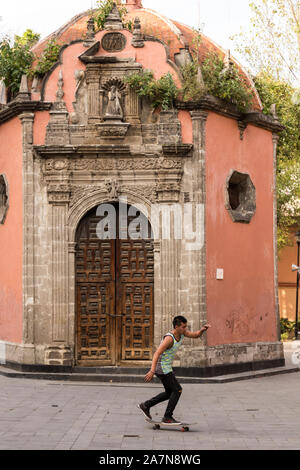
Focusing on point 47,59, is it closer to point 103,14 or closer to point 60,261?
point 103,14

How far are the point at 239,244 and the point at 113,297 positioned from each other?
3132mm

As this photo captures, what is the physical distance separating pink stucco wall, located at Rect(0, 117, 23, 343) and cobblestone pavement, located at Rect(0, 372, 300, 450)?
5.63 ft

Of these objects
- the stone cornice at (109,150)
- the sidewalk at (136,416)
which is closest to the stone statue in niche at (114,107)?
the stone cornice at (109,150)

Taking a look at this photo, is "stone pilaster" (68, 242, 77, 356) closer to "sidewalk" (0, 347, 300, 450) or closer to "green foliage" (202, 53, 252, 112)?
"sidewalk" (0, 347, 300, 450)

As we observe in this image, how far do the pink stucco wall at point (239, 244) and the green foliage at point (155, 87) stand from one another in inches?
39.9

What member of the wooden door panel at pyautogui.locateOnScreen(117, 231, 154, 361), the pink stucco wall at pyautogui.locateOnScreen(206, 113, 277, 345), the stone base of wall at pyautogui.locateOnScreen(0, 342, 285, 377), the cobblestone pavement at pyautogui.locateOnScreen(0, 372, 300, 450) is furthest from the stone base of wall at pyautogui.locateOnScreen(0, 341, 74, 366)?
the pink stucco wall at pyautogui.locateOnScreen(206, 113, 277, 345)

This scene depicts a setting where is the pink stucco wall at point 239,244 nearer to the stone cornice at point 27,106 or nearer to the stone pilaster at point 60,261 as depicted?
the stone pilaster at point 60,261

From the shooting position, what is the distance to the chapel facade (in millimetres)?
15359

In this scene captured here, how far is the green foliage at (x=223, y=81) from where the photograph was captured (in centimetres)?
1603

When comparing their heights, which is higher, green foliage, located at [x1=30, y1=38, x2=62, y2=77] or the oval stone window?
green foliage, located at [x1=30, y1=38, x2=62, y2=77]

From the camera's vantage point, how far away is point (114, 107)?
15555 mm

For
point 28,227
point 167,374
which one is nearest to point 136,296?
point 28,227

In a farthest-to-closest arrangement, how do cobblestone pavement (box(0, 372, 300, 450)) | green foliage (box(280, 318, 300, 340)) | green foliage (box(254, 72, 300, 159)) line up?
green foliage (box(280, 318, 300, 340))
green foliage (box(254, 72, 300, 159))
cobblestone pavement (box(0, 372, 300, 450))

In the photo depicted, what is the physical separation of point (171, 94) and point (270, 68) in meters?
11.2
